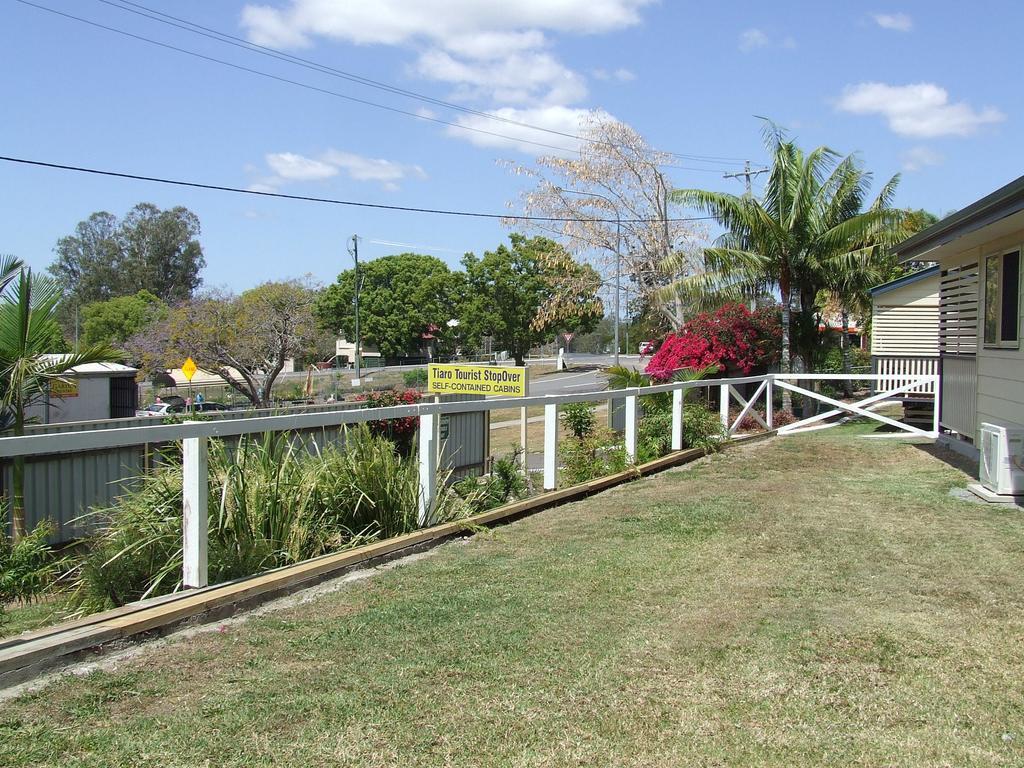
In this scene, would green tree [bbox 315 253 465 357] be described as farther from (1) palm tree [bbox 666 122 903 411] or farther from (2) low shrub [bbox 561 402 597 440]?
(2) low shrub [bbox 561 402 597 440]

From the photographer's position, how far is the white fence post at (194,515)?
16.1ft

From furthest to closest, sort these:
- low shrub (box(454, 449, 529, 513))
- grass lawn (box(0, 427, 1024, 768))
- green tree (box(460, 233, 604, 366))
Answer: green tree (box(460, 233, 604, 366)), low shrub (box(454, 449, 529, 513)), grass lawn (box(0, 427, 1024, 768))

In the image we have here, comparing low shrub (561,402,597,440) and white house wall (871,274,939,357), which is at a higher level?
white house wall (871,274,939,357)

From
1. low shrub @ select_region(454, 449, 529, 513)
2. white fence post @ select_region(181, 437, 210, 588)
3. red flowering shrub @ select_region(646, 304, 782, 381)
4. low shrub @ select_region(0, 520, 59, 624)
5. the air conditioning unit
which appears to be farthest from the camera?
red flowering shrub @ select_region(646, 304, 782, 381)

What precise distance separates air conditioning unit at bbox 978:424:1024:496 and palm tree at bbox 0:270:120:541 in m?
9.52

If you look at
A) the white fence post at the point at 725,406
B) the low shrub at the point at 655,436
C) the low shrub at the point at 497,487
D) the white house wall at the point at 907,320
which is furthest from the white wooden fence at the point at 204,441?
the white house wall at the point at 907,320

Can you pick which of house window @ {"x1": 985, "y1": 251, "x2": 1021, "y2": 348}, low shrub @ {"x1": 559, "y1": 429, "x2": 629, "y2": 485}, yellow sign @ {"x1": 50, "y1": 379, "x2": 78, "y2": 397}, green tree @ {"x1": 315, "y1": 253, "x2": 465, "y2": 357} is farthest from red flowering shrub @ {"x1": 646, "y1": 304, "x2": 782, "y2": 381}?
green tree @ {"x1": 315, "y1": 253, "x2": 465, "y2": 357}

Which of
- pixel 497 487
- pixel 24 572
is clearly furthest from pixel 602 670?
pixel 24 572

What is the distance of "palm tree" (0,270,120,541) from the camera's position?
966 cm

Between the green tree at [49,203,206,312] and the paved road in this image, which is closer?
the paved road

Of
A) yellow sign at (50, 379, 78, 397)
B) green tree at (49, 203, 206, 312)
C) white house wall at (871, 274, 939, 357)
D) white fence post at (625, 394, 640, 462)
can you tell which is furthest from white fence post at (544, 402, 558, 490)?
green tree at (49, 203, 206, 312)

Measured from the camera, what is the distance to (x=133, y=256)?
275 feet

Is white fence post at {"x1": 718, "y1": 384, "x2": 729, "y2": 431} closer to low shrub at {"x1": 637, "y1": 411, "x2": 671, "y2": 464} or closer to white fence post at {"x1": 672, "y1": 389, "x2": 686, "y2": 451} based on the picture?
low shrub at {"x1": 637, "y1": 411, "x2": 671, "y2": 464}

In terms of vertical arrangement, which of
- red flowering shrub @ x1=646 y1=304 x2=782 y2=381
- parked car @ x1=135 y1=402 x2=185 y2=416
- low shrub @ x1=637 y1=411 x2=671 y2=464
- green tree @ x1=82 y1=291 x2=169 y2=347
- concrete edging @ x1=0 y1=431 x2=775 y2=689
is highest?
green tree @ x1=82 y1=291 x2=169 y2=347
